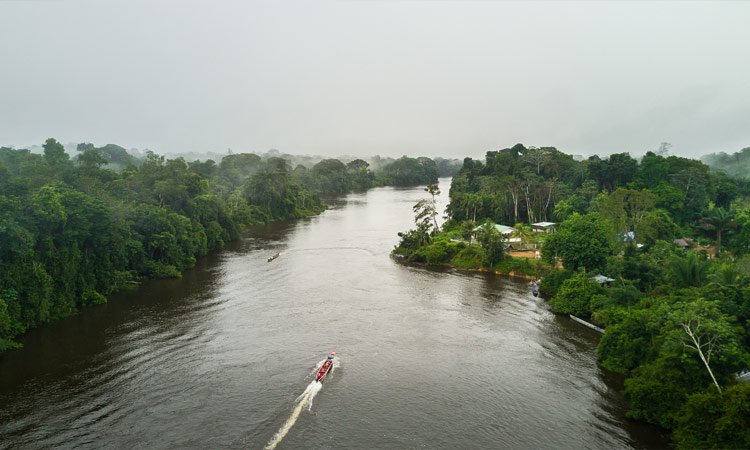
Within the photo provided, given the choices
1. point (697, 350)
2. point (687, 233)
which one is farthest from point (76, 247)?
point (687, 233)

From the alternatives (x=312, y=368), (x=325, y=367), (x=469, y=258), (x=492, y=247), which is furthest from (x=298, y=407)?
(x=469, y=258)

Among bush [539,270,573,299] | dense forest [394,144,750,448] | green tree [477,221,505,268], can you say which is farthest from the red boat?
green tree [477,221,505,268]

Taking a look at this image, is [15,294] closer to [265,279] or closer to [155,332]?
[155,332]

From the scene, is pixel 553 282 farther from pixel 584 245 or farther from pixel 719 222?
pixel 719 222

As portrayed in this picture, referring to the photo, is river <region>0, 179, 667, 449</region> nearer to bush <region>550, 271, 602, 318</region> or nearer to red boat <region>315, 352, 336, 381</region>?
red boat <region>315, 352, 336, 381</region>

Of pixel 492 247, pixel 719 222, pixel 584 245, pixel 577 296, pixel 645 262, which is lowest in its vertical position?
pixel 577 296
